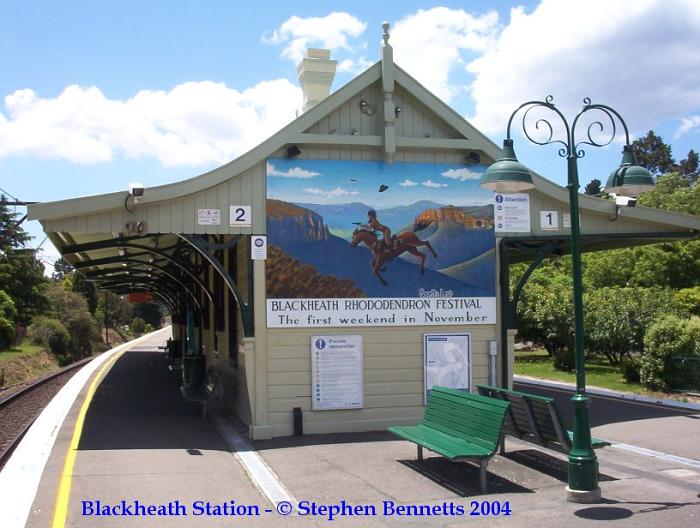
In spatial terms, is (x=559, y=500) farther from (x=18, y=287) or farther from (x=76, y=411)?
(x=18, y=287)

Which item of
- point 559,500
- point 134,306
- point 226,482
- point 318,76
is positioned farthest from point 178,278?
point 134,306

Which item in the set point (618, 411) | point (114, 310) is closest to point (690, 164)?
point (114, 310)

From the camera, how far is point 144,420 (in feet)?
43.4

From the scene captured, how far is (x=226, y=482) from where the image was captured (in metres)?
8.52

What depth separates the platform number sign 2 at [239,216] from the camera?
1148cm

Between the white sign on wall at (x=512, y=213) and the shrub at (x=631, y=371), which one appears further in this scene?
the shrub at (x=631, y=371)

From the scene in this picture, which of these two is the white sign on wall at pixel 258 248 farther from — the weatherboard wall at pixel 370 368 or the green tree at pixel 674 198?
the green tree at pixel 674 198

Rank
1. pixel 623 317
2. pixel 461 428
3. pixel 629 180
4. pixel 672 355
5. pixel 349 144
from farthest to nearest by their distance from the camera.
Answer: pixel 623 317 < pixel 672 355 < pixel 349 144 < pixel 461 428 < pixel 629 180

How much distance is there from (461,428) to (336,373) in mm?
3396

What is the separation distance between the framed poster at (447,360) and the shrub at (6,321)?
1449 inches

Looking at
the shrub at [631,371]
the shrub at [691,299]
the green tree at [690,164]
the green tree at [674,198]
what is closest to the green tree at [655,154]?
the green tree at [690,164]

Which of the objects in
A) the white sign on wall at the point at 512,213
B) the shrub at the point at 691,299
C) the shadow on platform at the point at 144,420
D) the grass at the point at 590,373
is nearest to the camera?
the shadow on platform at the point at 144,420

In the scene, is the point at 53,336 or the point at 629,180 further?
the point at 53,336

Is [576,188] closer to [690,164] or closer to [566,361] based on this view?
[566,361]
